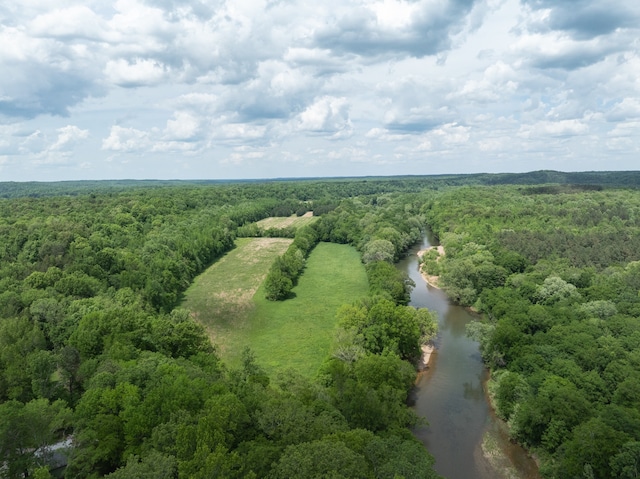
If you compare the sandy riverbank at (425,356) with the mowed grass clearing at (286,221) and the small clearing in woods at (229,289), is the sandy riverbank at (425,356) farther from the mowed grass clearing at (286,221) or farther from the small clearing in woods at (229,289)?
the mowed grass clearing at (286,221)

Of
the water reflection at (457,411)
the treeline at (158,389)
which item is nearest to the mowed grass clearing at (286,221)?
the treeline at (158,389)

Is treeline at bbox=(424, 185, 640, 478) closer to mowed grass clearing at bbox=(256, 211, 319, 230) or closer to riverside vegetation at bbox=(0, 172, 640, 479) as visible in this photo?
riverside vegetation at bbox=(0, 172, 640, 479)

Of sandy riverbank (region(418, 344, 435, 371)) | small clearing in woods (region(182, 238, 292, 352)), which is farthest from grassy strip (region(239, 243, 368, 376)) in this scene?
sandy riverbank (region(418, 344, 435, 371))

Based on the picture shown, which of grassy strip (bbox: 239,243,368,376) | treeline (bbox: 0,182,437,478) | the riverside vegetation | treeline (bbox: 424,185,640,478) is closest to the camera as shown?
treeline (bbox: 0,182,437,478)

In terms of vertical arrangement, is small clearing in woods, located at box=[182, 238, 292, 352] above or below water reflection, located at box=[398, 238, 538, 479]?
above

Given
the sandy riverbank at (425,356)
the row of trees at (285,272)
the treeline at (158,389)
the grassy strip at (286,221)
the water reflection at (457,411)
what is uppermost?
the treeline at (158,389)

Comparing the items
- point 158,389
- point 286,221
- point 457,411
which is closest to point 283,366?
point 457,411

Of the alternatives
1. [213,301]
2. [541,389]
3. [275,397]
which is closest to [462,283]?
[541,389]

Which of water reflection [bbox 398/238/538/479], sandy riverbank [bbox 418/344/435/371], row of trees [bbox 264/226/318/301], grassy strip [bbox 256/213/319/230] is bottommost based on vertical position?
water reflection [bbox 398/238/538/479]

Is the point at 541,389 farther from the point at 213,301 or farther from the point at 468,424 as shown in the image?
the point at 213,301
